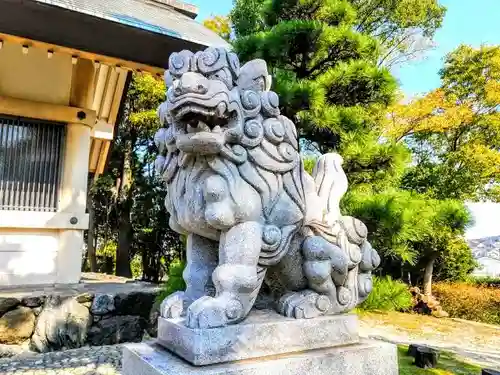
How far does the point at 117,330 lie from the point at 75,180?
1.83 m

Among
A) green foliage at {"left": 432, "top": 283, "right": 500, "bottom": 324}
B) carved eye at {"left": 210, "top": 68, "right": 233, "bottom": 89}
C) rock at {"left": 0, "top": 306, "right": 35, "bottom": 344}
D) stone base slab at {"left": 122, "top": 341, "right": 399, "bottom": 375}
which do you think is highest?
carved eye at {"left": 210, "top": 68, "right": 233, "bottom": 89}

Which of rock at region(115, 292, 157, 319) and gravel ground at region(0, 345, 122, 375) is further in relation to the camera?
rock at region(115, 292, 157, 319)

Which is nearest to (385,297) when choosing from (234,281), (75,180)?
(234,281)

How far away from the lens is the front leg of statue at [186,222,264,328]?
4.56 feet

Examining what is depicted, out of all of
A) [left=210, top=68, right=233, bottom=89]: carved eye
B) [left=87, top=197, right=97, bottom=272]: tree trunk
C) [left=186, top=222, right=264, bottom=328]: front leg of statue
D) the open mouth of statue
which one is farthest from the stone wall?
[left=87, top=197, right=97, bottom=272]: tree trunk

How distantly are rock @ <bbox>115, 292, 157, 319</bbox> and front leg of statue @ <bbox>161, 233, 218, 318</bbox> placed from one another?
2.88m

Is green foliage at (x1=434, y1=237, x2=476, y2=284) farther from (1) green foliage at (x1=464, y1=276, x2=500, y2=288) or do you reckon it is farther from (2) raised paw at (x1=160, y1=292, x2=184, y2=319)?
(2) raised paw at (x1=160, y1=292, x2=184, y2=319)

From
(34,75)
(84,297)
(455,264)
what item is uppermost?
(34,75)

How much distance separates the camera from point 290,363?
57.2 inches

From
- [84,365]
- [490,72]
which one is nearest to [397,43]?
[490,72]

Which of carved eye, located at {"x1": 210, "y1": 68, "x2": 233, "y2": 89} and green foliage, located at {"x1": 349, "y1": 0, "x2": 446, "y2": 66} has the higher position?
green foliage, located at {"x1": 349, "y1": 0, "x2": 446, "y2": 66}

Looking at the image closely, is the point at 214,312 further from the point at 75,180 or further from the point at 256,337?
the point at 75,180

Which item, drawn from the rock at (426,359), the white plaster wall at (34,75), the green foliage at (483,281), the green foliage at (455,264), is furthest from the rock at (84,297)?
the green foliage at (483,281)

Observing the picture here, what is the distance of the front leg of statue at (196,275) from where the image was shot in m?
1.63
